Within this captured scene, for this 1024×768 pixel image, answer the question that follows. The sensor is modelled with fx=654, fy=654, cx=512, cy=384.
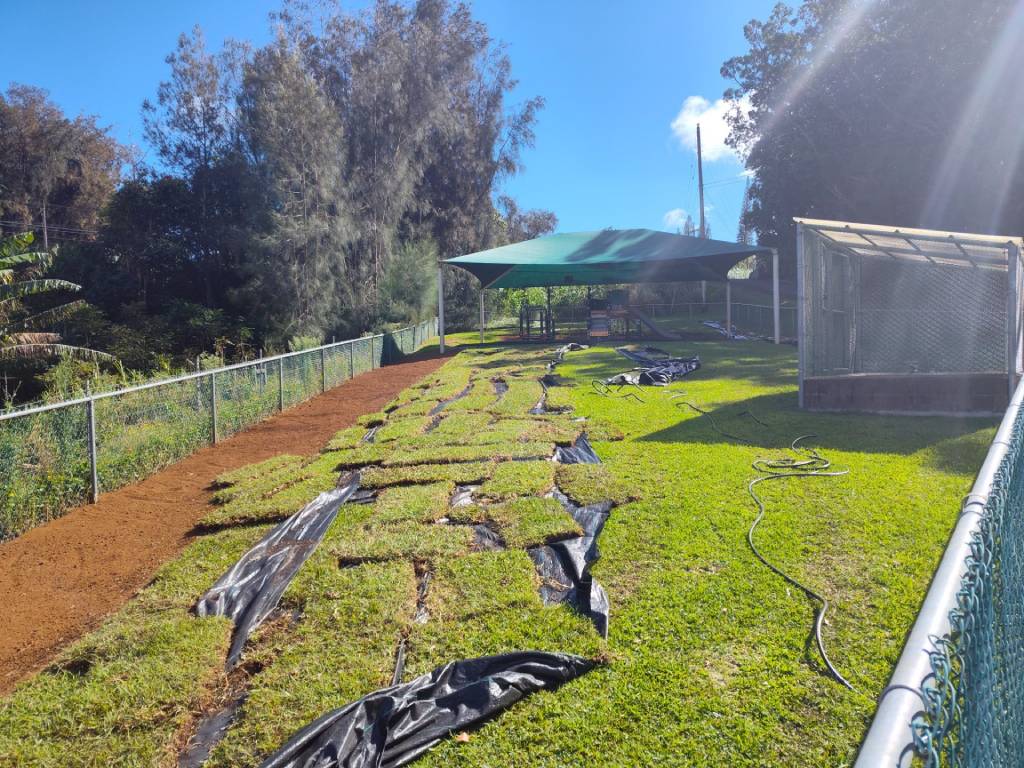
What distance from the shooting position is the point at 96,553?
4.81m

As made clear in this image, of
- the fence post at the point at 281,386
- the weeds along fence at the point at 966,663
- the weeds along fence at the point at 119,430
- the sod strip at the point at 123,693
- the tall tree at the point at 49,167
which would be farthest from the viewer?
the tall tree at the point at 49,167

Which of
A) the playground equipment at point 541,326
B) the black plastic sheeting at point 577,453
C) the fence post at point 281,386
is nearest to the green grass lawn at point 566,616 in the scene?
the black plastic sheeting at point 577,453

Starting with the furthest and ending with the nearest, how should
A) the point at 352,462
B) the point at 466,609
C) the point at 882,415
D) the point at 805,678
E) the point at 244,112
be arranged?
the point at 244,112
the point at 882,415
the point at 352,462
the point at 466,609
the point at 805,678

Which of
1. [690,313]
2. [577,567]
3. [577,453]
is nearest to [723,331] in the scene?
[690,313]

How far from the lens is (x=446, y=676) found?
9.41 ft

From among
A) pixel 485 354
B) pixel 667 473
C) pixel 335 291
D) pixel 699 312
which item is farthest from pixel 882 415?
pixel 699 312

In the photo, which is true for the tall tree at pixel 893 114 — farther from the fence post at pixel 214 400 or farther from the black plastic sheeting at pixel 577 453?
the fence post at pixel 214 400

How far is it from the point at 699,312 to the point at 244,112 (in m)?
21.9

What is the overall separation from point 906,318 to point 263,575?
11999 mm

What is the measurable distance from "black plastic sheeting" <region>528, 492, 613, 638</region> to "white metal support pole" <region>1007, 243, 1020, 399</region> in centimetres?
615

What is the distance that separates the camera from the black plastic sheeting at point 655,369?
476 inches

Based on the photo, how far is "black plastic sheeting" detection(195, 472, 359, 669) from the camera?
11.8 feet

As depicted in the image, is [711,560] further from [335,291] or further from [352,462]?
[335,291]

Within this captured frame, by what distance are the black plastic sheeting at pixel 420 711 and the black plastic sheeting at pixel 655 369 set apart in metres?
9.23
